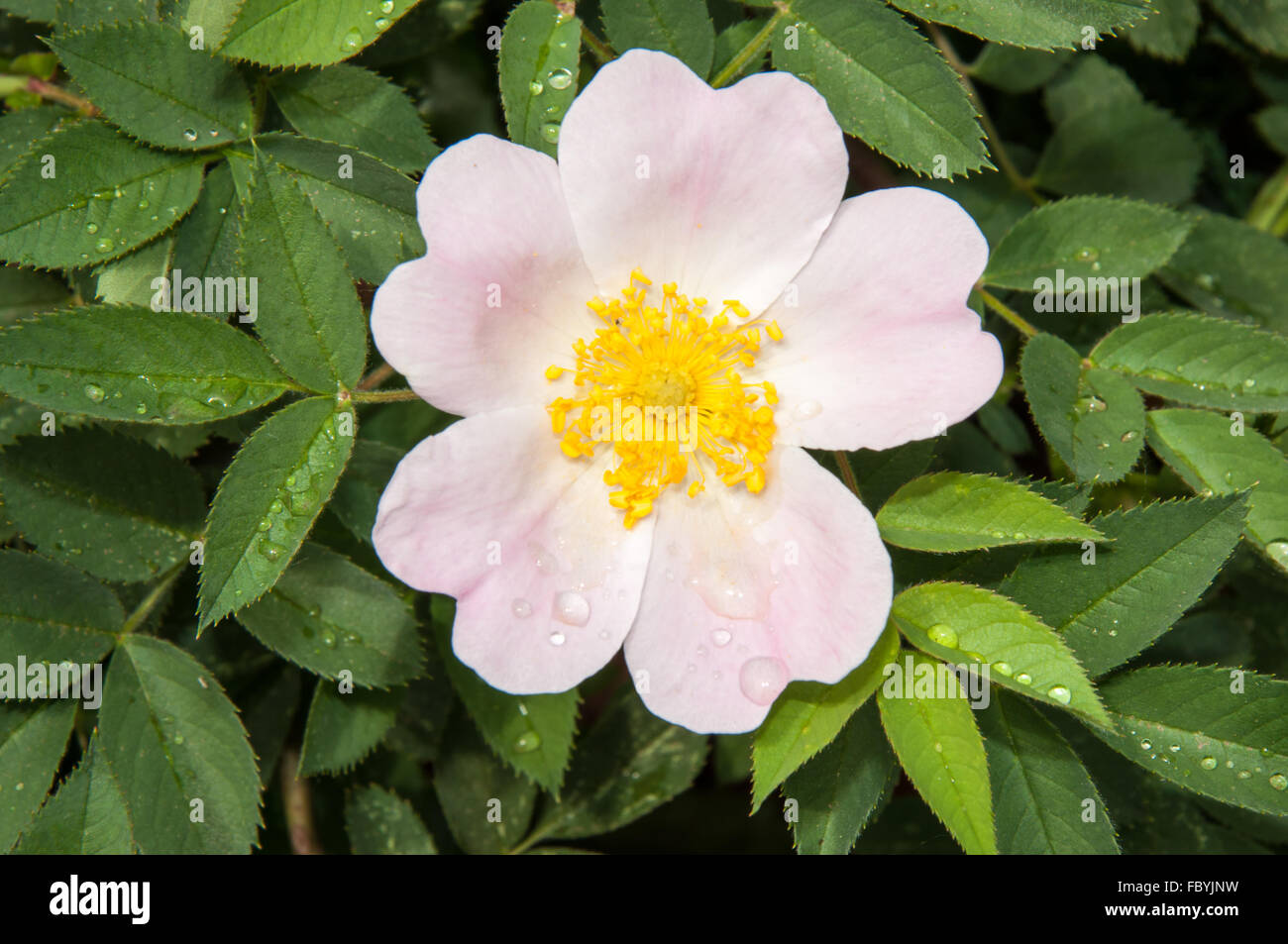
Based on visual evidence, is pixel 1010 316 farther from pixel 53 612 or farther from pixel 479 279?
pixel 53 612

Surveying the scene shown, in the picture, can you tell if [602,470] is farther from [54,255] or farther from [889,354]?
[54,255]

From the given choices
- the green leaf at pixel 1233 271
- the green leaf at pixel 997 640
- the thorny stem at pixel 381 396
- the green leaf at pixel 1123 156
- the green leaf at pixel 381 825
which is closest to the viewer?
the green leaf at pixel 997 640

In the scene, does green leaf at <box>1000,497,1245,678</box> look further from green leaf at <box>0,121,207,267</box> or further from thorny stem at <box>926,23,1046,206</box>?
green leaf at <box>0,121,207,267</box>

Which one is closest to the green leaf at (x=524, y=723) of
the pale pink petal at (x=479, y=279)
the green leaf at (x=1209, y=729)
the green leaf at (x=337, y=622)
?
the green leaf at (x=337, y=622)

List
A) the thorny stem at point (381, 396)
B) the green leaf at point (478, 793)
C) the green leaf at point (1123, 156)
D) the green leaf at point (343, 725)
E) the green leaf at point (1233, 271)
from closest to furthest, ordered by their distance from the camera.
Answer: the thorny stem at point (381, 396)
the green leaf at point (343, 725)
the green leaf at point (478, 793)
the green leaf at point (1233, 271)
the green leaf at point (1123, 156)

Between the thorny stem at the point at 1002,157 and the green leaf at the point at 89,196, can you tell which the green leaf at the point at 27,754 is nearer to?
the green leaf at the point at 89,196

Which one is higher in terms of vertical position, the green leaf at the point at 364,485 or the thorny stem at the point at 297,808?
the green leaf at the point at 364,485

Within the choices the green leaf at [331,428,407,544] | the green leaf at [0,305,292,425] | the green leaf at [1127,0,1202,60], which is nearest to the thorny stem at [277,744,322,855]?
the green leaf at [331,428,407,544]
